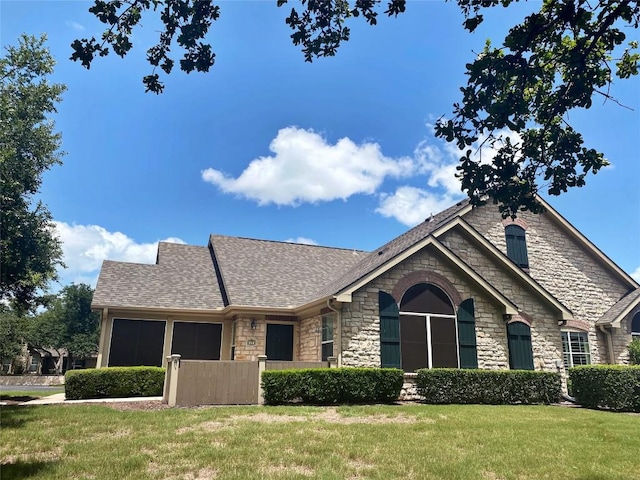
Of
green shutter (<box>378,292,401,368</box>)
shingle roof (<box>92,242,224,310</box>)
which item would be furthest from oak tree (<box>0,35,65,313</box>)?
green shutter (<box>378,292,401,368</box>)

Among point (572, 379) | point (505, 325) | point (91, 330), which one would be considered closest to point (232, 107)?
point (505, 325)

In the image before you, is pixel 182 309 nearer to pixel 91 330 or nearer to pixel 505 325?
pixel 505 325

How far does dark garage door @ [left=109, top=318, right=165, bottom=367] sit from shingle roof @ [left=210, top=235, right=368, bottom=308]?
10.5ft

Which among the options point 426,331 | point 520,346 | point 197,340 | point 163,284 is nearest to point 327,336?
point 426,331

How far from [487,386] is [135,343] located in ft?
39.6

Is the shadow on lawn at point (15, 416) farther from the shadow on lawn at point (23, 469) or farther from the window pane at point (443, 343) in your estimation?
the window pane at point (443, 343)

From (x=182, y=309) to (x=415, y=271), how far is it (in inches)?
335

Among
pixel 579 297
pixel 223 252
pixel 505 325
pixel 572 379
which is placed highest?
pixel 223 252

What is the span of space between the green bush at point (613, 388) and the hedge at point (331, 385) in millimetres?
5795

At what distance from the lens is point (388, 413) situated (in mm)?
10742

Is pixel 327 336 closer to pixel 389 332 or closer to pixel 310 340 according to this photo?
pixel 310 340

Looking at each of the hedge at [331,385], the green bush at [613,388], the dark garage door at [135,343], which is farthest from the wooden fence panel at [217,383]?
the green bush at [613,388]

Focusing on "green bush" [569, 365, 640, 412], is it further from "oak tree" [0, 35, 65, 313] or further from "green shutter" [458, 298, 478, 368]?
"oak tree" [0, 35, 65, 313]

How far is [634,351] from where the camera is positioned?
1834cm
